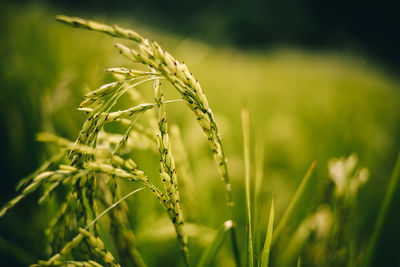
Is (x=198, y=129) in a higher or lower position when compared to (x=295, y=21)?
lower

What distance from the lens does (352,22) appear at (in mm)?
9695

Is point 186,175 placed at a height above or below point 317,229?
above

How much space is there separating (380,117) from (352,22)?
9.89 m

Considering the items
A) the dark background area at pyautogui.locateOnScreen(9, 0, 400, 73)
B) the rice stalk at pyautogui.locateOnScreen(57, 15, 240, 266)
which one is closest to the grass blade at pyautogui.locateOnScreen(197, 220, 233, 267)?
the rice stalk at pyautogui.locateOnScreen(57, 15, 240, 266)

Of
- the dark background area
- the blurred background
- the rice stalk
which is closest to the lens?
the rice stalk

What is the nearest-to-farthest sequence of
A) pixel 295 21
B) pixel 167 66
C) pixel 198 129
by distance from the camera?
1. pixel 167 66
2. pixel 198 129
3. pixel 295 21

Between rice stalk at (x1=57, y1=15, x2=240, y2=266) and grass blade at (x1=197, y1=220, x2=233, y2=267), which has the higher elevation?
rice stalk at (x1=57, y1=15, x2=240, y2=266)


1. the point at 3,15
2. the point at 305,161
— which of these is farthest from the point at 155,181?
the point at 3,15

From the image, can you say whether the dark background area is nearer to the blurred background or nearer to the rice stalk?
the blurred background

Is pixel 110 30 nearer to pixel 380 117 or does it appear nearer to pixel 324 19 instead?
pixel 380 117

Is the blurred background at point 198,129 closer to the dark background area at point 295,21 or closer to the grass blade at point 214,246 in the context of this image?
the grass blade at point 214,246

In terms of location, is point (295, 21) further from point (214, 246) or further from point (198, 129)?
point (214, 246)

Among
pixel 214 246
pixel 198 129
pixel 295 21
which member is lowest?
pixel 214 246

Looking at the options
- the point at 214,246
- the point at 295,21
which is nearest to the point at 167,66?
the point at 214,246
